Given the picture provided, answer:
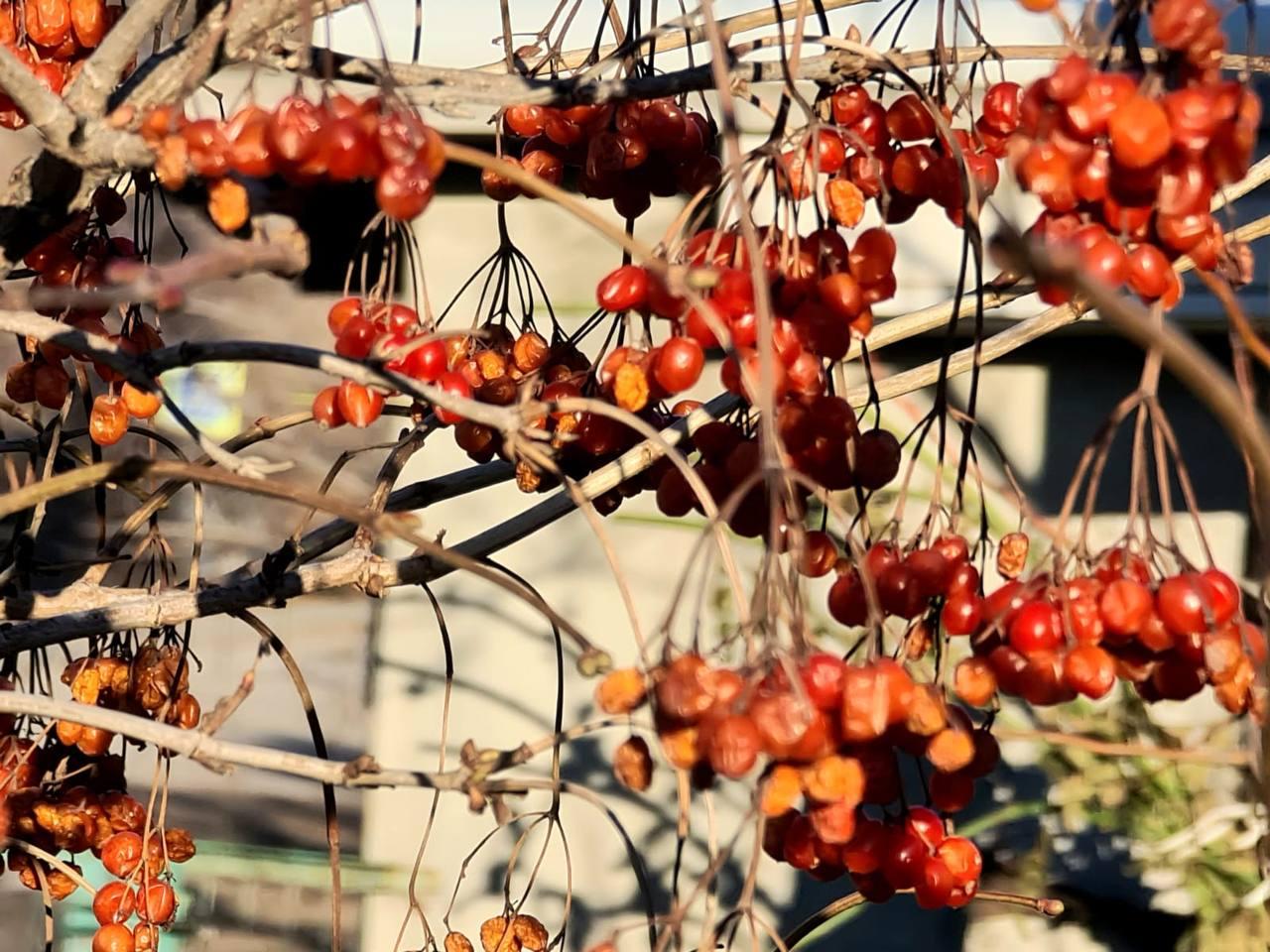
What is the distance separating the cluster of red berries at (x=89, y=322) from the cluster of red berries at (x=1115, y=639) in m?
0.49

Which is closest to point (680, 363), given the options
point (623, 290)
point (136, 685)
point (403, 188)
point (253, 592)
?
point (623, 290)

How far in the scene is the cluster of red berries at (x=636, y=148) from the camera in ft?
2.81

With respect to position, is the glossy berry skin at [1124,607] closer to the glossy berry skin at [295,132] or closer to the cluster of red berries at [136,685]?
the glossy berry skin at [295,132]

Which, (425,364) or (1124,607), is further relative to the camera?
(425,364)

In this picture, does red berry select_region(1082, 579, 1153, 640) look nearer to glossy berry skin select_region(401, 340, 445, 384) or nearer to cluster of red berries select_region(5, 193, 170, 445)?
glossy berry skin select_region(401, 340, 445, 384)

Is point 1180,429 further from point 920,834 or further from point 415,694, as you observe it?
point 920,834

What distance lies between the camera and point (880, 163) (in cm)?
78

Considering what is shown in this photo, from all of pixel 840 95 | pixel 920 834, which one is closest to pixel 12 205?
pixel 840 95

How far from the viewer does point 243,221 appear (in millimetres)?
624

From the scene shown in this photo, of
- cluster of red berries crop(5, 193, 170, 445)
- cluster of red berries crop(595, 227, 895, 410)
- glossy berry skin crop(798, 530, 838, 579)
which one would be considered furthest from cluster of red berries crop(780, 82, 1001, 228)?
cluster of red berries crop(5, 193, 170, 445)

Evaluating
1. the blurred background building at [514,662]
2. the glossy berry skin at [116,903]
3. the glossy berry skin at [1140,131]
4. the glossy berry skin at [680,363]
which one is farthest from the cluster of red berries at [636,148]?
the blurred background building at [514,662]

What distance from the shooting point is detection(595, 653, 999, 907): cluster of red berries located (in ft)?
1.78

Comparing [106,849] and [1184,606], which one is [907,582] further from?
[106,849]

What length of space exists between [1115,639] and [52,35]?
2.11 feet
